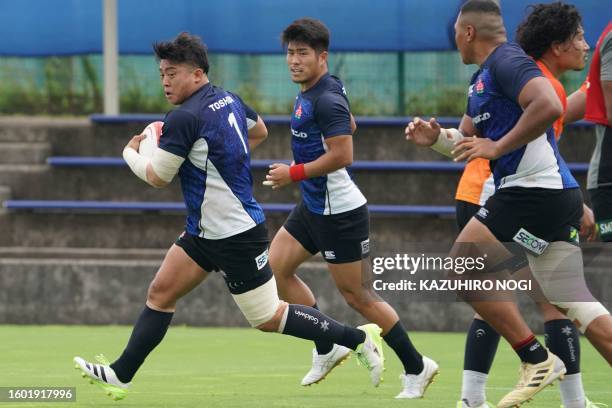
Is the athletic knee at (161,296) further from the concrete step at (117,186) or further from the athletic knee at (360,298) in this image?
the concrete step at (117,186)

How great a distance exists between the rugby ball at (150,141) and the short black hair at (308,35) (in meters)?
1.41

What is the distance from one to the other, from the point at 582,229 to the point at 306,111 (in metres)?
1.89

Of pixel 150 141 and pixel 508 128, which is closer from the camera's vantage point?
pixel 508 128

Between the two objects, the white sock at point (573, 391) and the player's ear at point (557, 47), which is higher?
the player's ear at point (557, 47)

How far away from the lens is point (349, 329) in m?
8.09

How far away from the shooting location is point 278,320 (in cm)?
776

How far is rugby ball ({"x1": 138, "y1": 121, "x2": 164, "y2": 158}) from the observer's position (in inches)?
299

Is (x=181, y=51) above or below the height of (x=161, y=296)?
above

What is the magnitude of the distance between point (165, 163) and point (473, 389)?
1975 mm

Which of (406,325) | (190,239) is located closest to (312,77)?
(190,239)

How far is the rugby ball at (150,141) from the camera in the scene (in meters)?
7.59

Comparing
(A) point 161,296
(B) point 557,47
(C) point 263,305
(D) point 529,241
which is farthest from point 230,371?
(B) point 557,47

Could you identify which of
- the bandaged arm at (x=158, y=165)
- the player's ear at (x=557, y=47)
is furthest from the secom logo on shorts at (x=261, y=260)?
the player's ear at (x=557, y=47)

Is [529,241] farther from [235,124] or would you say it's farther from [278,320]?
[235,124]
